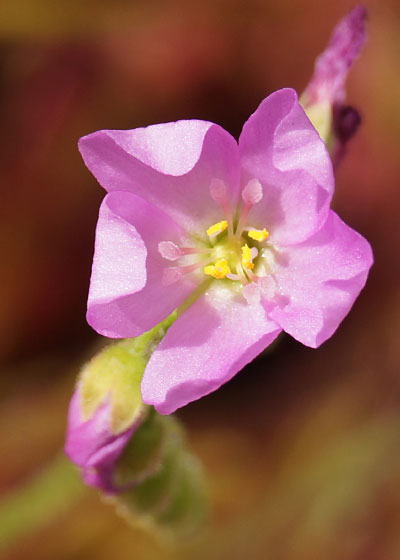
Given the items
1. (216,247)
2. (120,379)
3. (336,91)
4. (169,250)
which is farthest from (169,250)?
(336,91)

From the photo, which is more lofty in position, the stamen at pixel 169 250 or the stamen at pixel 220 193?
the stamen at pixel 220 193

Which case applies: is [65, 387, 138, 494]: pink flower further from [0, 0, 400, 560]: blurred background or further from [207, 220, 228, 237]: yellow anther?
[0, 0, 400, 560]: blurred background

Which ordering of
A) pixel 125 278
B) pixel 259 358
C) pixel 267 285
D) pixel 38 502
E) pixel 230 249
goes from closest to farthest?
pixel 125 278
pixel 267 285
pixel 230 249
pixel 38 502
pixel 259 358

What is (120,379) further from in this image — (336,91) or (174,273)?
(336,91)

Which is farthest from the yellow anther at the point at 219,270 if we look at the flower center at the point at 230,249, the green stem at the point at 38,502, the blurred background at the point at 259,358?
the blurred background at the point at 259,358

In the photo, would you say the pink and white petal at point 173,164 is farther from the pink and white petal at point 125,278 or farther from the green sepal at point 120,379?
the green sepal at point 120,379

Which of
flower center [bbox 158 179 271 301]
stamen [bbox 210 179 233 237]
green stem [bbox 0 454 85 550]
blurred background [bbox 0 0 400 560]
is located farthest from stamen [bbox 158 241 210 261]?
blurred background [bbox 0 0 400 560]
